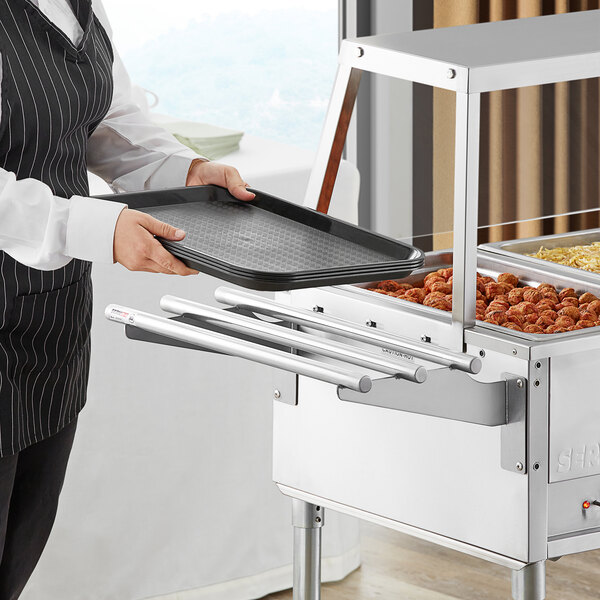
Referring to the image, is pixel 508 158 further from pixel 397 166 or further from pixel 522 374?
pixel 522 374

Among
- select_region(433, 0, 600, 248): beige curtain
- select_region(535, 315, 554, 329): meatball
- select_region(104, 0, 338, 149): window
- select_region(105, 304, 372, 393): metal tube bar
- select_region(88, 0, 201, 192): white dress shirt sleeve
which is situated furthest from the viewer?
select_region(104, 0, 338, 149): window

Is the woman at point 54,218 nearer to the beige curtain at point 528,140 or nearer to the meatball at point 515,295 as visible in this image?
the meatball at point 515,295

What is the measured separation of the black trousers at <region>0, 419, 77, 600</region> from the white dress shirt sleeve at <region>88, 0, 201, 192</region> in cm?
40

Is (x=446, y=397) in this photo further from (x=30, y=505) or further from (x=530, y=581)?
(x=30, y=505)

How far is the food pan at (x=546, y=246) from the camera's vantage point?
195 cm

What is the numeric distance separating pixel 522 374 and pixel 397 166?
270cm

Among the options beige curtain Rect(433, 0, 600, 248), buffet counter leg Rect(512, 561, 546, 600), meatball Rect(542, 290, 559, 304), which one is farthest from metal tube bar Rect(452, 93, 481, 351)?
beige curtain Rect(433, 0, 600, 248)

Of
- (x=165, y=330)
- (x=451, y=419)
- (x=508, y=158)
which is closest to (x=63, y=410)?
(x=165, y=330)

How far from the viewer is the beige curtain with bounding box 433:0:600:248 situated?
3.83 m

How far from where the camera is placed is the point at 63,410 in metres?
1.82

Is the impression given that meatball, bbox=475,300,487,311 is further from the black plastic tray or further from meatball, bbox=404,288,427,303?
the black plastic tray

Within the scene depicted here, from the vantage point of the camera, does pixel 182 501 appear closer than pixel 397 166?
Yes

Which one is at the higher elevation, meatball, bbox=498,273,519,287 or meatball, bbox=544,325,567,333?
meatball, bbox=498,273,519,287

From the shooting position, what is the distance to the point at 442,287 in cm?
187
